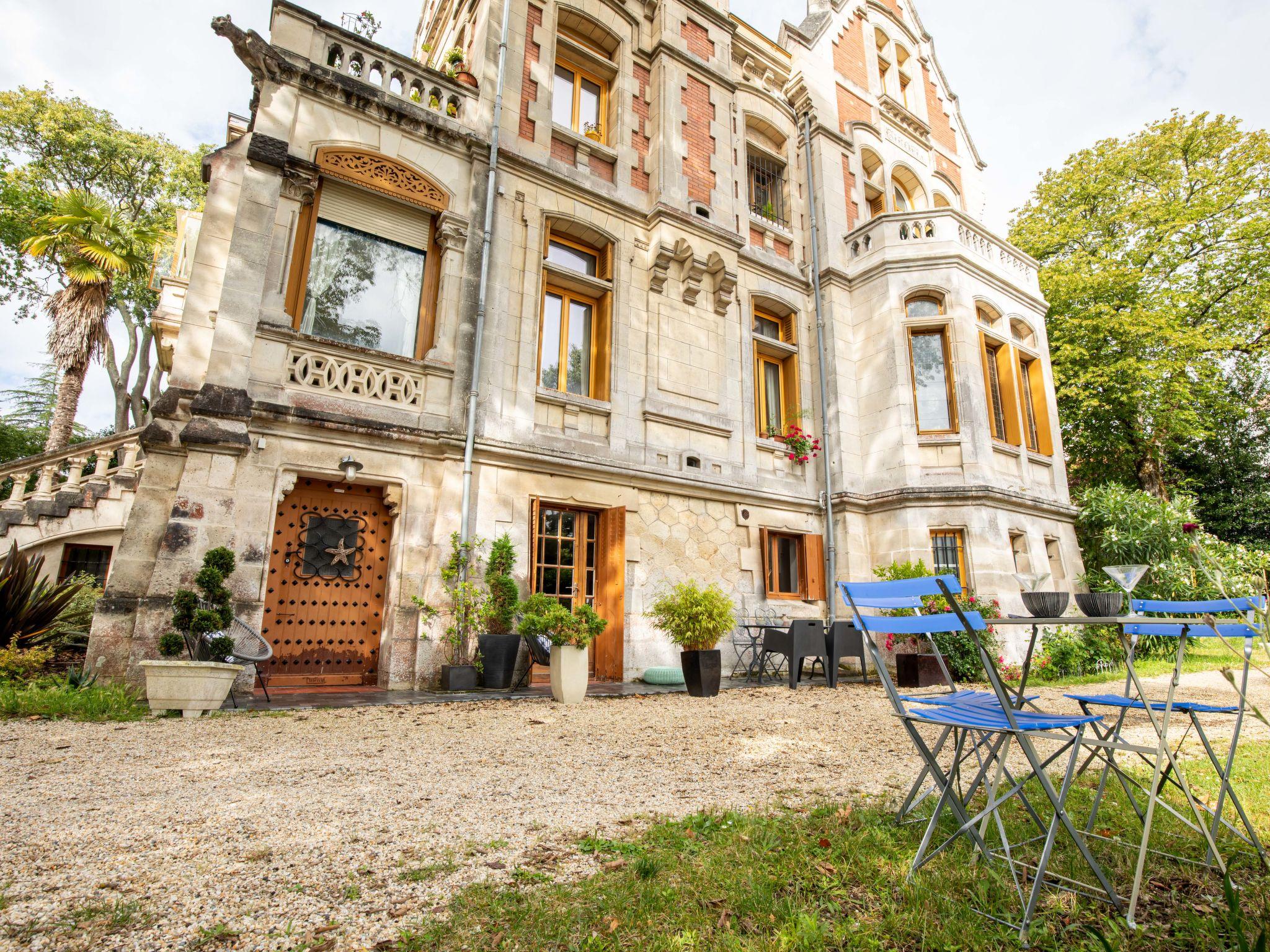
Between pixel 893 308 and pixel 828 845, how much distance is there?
10491 mm

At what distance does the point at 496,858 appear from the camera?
2.38 meters

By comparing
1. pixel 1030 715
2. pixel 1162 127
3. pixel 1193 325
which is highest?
pixel 1162 127

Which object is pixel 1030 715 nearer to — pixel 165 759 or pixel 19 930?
pixel 19 930

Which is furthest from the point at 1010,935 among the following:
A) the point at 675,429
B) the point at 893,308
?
the point at 893,308

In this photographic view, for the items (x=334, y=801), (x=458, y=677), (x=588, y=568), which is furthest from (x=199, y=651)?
(x=588, y=568)

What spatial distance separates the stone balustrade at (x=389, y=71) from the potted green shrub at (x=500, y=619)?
608cm

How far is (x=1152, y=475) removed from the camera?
1545cm

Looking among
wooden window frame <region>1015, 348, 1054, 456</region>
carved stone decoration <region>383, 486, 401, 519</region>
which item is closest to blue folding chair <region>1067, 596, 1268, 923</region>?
carved stone decoration <region>383, 486, 401, 519</region>

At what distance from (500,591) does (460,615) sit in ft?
1.71

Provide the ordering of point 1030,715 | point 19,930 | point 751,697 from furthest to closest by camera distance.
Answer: point 751,697, point 1030,715, point 19,930

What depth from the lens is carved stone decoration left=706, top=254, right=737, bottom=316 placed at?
10.5 m

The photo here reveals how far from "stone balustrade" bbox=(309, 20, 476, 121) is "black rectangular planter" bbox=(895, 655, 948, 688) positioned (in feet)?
31.2

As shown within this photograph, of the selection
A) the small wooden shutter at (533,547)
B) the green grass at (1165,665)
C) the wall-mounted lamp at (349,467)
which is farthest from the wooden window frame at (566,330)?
the green grass at (1165,665)

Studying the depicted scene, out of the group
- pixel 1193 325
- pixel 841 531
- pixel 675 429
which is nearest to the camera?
pixel 675 429
